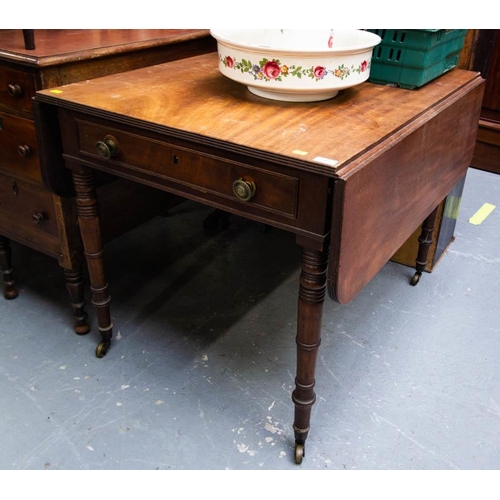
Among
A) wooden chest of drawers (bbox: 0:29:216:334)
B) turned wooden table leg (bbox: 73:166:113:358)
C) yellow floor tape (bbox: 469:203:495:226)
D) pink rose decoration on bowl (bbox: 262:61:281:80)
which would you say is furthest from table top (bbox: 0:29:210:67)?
yellow floor tape (bbox: 469:203:495:226)

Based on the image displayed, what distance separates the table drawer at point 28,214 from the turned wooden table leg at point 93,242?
145 millimetres

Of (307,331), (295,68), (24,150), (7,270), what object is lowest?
(7,270)

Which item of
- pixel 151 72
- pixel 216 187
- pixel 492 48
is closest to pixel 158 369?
pixel 216 187

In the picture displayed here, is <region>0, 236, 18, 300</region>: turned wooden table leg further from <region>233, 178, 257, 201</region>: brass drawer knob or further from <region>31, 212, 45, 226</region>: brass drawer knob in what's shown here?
<region>233, 178, 257, 201</region>: brass drawer knob

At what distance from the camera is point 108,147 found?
125 centimetres

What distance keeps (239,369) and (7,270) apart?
0.83 metres

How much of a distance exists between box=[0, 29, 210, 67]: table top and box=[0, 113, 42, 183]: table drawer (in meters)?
0.17

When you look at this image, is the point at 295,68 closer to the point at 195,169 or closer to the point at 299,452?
the point at 195,169

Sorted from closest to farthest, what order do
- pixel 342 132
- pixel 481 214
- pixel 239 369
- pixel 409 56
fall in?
pixel 342 132 → pixel 409 56 → pixel 239 369 → pixel 481 214

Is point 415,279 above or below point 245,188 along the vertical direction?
below

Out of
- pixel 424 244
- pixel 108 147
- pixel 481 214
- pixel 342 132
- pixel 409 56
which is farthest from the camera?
pixel 481 214

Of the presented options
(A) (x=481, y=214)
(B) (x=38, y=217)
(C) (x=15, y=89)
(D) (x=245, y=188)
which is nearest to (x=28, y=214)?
(B) (x=38, y=217)

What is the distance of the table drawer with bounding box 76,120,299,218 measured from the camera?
1053 millimetres

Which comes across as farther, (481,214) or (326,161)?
(481,214)
